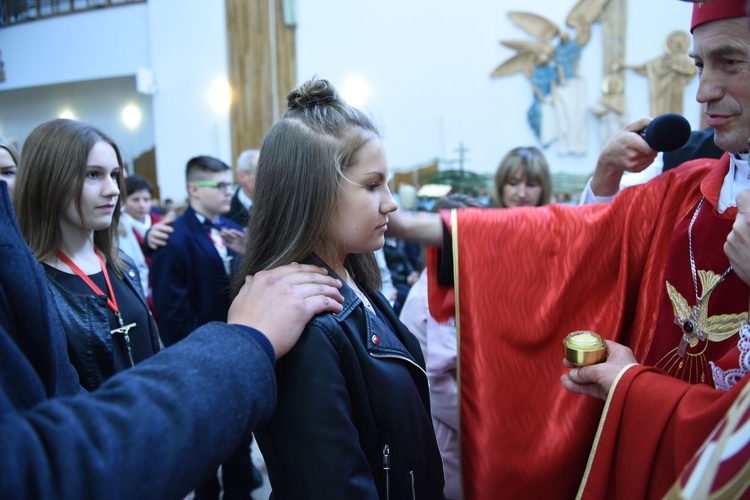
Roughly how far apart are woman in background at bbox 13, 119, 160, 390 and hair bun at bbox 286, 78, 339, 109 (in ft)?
3.47

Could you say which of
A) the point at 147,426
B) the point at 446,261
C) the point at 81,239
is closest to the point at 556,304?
the point at 446,261

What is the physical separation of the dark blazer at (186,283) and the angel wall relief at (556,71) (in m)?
7.16

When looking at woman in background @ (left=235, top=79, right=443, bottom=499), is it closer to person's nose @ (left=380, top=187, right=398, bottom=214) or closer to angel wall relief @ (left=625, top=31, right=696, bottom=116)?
person's nose @ (left=380, top=187, right=398, bottom=214)

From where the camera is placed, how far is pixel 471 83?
912 cm

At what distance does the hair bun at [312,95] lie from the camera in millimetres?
1188

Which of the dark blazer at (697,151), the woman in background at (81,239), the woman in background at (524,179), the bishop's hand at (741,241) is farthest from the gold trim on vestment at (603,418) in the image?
the woman in background at (524,179)

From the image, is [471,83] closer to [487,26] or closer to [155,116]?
[487,26]

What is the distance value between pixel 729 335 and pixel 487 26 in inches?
351

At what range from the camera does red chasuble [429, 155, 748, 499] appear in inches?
50.1

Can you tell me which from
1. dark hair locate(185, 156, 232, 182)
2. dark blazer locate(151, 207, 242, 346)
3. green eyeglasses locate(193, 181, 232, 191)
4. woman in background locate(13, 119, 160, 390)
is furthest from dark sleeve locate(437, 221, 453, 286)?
dark hair locate(185, 156, 232, 182)

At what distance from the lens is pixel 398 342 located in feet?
3.92

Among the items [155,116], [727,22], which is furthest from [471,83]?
[727,22]

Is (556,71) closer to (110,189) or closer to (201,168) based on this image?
(201,168)

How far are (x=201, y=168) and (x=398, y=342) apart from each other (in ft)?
9.26
